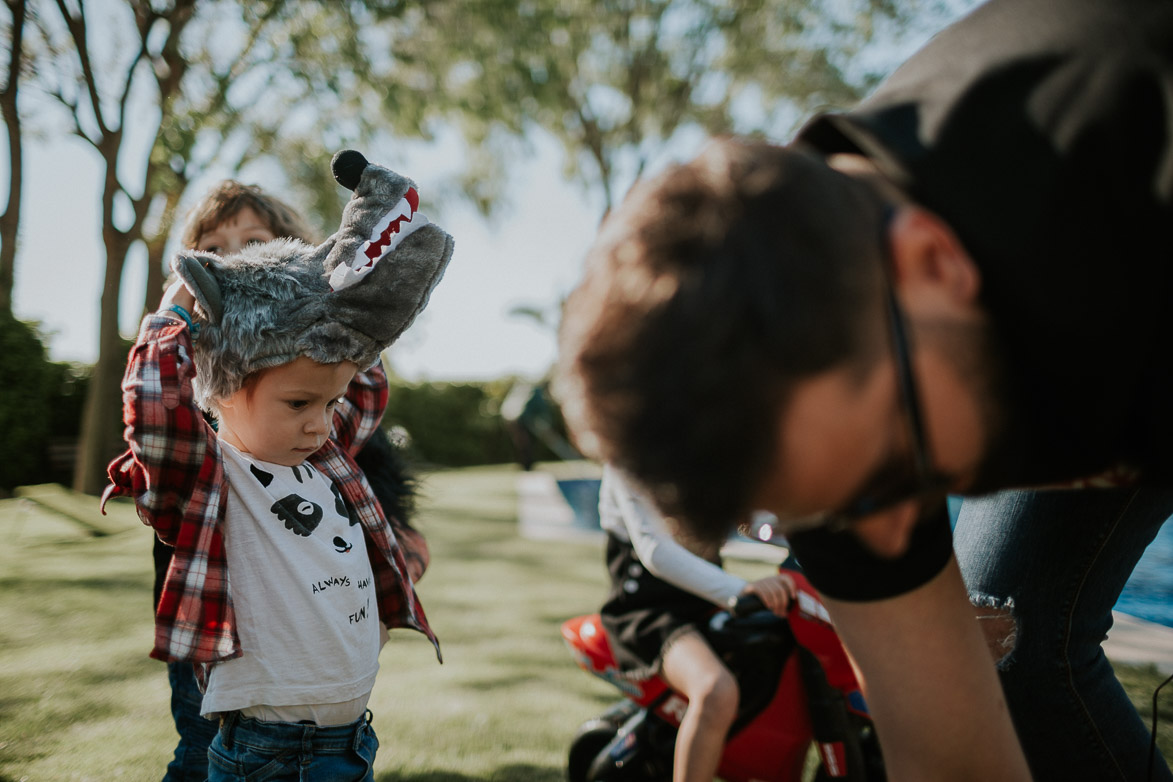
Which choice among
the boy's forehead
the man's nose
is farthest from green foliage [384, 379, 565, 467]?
the man's nose

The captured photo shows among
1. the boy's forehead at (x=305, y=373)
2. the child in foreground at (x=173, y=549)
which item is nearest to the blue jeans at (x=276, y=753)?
the child in foreground at (x=173, y=549)

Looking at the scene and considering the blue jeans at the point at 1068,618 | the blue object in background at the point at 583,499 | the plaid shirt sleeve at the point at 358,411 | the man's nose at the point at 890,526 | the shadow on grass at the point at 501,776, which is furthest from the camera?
the blue object in background at the point at 583,499

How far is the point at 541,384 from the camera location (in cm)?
1753

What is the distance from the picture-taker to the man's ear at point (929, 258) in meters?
0.89

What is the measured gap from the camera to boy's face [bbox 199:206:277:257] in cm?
272

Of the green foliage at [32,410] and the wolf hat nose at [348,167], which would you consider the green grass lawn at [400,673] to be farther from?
the green foliage at [32,410]

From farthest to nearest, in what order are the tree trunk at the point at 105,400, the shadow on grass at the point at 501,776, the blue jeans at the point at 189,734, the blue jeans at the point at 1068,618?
the tree trunk at the point at 105,400 → the shadow on grass at the point at 501,776 → the blue jeans at the point at 189,734 → the blue jeans at the point at 1068,618

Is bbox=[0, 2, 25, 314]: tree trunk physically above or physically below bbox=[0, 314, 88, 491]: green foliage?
above

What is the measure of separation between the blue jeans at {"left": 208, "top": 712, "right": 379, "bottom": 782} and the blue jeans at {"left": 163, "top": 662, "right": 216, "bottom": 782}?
519 mm

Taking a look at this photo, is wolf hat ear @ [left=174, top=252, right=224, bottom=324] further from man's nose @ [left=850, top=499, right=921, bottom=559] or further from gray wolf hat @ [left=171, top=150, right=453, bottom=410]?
man's nose @ [left=850, top=499, right=921, bottom=559]

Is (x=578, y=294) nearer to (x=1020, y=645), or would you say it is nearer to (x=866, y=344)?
(x=866, y=344)

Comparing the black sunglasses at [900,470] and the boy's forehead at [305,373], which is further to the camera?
the boy's forehead at [305,373]

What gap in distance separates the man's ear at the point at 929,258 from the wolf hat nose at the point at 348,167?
1.34m

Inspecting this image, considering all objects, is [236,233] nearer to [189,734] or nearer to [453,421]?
[189,734]
